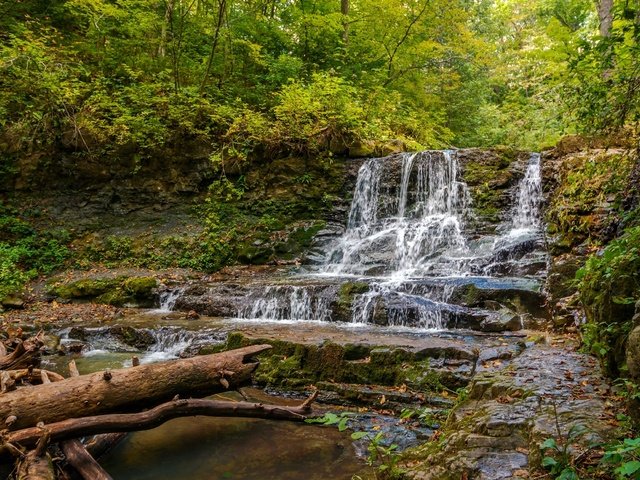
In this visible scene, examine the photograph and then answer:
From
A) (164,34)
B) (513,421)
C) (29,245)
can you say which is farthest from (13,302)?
(513,421)

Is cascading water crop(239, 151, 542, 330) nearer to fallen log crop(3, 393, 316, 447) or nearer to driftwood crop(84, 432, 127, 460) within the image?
fallen log crop(3, 393, 316, 447)

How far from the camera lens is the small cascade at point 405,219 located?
9.83 m

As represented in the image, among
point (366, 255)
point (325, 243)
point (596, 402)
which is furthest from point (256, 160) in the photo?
point (596, 402)

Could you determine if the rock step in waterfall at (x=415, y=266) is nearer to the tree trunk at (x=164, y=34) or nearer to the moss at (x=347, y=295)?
the moss at (x=347, y=295)

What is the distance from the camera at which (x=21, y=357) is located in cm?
477

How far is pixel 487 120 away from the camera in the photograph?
18734 mm

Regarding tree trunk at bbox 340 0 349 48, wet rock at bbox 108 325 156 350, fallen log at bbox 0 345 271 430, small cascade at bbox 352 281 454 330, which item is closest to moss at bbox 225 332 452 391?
fallen log at bbox 0 345 271 430

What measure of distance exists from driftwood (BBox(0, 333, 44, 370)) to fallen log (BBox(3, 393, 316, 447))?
1.70 metres

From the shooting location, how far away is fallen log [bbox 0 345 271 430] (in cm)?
351

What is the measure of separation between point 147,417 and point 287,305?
430cm

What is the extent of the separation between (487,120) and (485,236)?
10.7m

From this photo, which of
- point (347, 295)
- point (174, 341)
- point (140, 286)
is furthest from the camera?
point (140, 286)

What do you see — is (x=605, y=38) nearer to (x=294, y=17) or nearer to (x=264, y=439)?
(x=264, y=439)

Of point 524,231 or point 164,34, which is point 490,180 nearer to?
point 524,231
